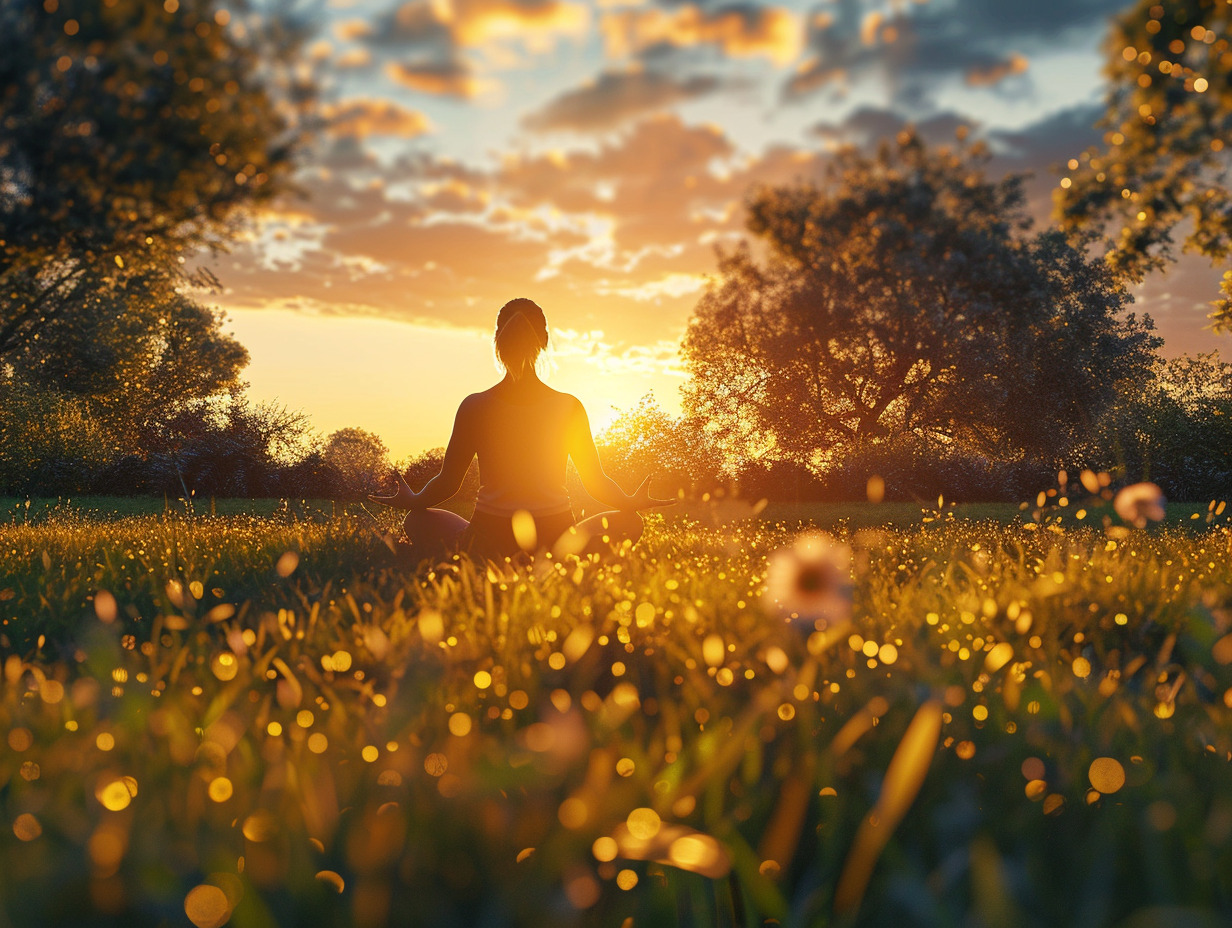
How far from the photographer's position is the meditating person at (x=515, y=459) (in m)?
7.29

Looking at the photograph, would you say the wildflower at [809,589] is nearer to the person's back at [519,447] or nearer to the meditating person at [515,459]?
the meditating person at [515,459]

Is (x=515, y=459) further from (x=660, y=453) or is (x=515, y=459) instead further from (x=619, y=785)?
(x=660, y=453)

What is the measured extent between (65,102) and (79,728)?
257cm

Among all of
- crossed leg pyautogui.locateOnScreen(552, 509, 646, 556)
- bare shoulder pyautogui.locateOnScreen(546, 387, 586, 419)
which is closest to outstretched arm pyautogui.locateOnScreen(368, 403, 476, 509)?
bare shoulder pyautogui.locateOnScreen(546, 387, 586, 419)

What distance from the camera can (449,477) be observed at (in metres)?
7.21

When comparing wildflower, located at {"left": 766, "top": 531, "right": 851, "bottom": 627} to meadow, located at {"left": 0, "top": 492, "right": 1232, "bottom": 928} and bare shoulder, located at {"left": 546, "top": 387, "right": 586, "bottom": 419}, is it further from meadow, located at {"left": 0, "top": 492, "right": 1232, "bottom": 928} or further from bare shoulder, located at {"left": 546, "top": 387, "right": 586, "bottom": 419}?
bare shoulder, located at {"left": 546, "top": 387, "right": 586, "bottom": 419}

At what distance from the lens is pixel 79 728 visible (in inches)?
A: 99.4

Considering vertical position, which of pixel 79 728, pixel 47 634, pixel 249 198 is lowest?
pixel 47 634

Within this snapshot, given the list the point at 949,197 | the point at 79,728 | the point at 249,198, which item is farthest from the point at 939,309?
the point at 79,728

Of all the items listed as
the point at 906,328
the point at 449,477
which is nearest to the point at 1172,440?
the point at 906,328

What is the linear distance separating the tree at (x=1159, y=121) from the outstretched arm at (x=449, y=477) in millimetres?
5666

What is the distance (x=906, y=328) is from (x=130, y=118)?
20.9 metres

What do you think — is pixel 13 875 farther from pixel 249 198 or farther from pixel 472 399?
pixel 472 399

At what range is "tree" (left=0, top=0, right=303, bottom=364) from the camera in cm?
317
